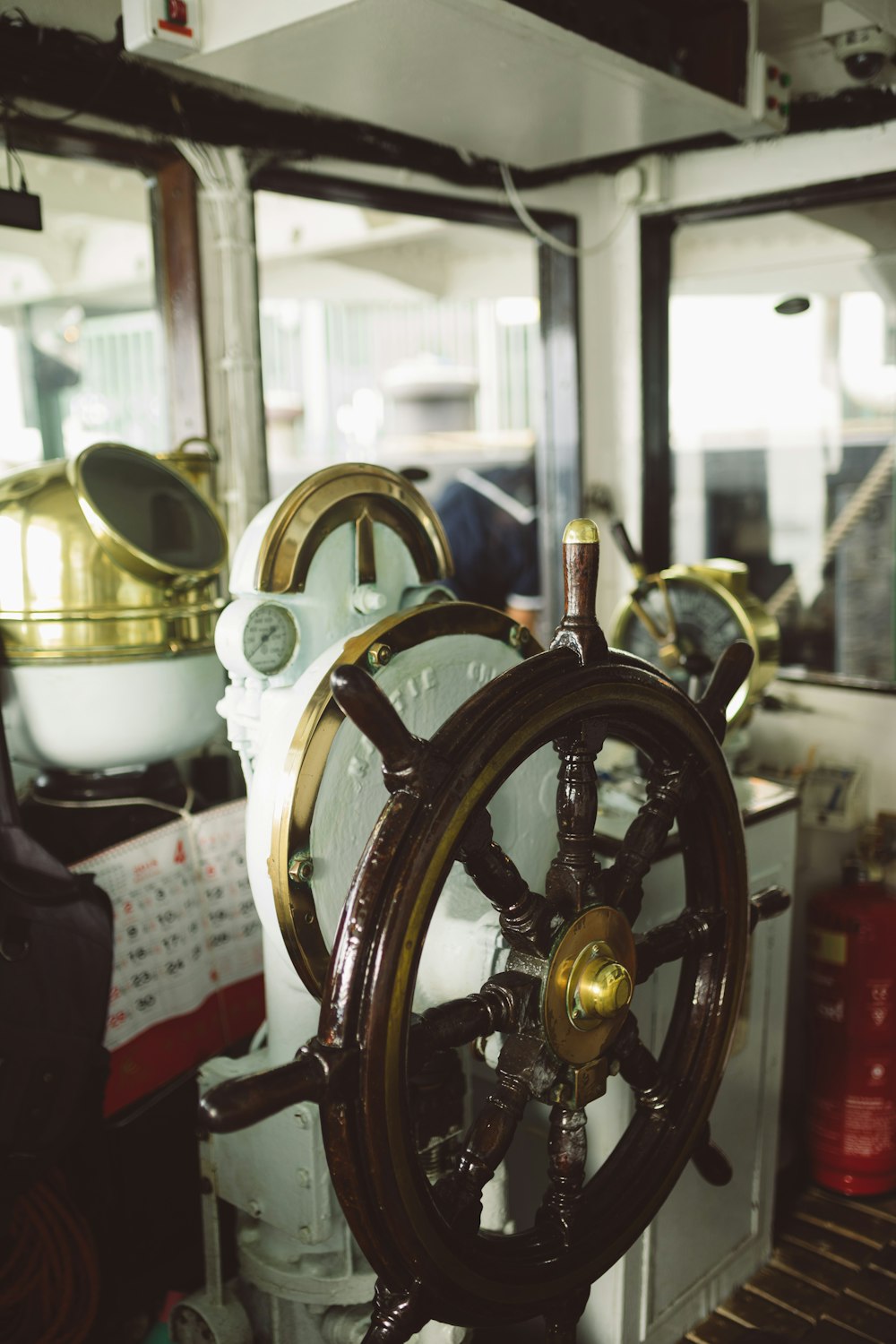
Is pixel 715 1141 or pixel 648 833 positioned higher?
pixel 648 833

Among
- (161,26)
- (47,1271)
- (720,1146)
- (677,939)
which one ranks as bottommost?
(720,1146)

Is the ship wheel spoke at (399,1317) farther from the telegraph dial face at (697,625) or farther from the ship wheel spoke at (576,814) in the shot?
the telegraph dial face at (697,625)

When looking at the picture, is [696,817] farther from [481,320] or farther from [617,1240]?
[481,320]

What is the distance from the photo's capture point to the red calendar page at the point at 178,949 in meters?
1.88

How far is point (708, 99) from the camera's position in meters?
2.22

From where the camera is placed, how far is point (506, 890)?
3.80ft

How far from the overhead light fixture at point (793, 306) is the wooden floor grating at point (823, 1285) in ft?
7.34

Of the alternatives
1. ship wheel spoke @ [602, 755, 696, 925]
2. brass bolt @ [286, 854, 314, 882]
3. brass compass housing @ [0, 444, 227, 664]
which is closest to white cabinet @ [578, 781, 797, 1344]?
ship wheel spoke @ [602, 755, 696, 925]

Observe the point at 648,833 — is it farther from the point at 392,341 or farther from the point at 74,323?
the point at 392,341

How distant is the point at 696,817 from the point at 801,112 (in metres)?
2.05

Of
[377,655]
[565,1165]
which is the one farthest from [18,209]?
[565,1165]

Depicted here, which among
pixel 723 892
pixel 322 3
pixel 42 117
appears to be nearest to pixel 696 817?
pixel 723 892

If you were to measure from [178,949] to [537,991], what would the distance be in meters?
0.98

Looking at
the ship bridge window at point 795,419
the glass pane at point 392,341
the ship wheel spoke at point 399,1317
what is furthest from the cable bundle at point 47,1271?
the glass pane at point 392,341
